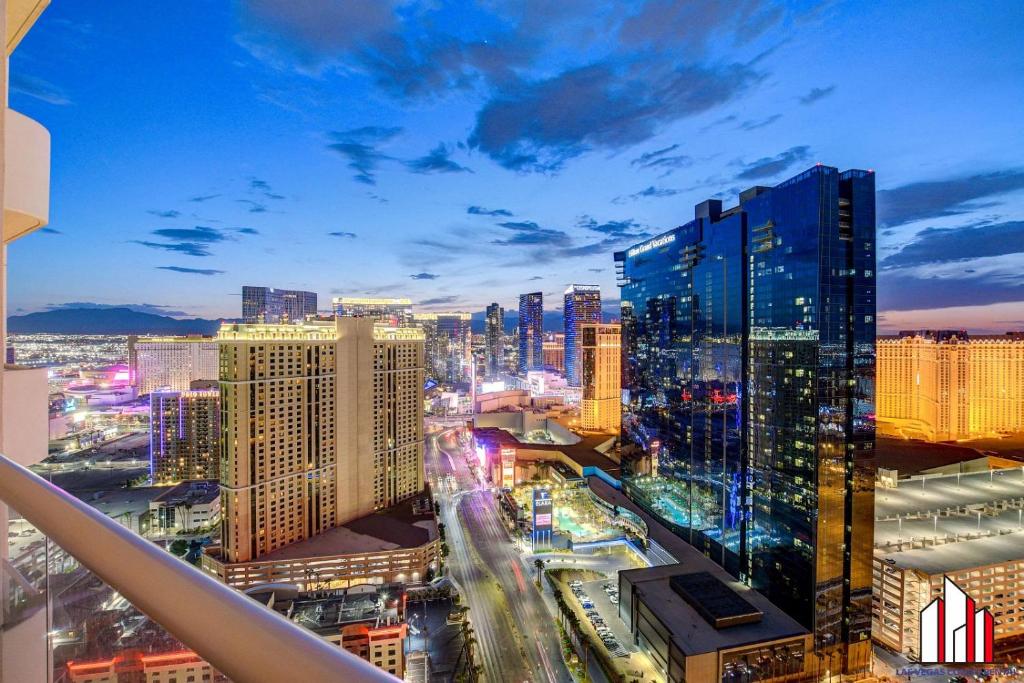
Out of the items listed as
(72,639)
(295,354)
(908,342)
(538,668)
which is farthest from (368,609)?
(908,342)

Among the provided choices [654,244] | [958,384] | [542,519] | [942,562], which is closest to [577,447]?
[542,519]

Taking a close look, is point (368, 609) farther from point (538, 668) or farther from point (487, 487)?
point (487, 487)

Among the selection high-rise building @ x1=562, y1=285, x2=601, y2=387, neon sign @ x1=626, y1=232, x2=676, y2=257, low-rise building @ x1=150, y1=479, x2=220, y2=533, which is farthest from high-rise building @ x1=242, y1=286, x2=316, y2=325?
neon sign @ x1=626, y1=232, x2=676, y2=257

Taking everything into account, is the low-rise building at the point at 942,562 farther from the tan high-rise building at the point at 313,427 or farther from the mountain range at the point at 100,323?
the mountain range at the point at 100,323

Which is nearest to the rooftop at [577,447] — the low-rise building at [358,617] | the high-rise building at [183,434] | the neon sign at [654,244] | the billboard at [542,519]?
the billboard at [542,519]

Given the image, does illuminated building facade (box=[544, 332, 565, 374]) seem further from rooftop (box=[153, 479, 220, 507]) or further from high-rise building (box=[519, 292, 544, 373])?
rooftop (box=[153, 479, 220, 507])
